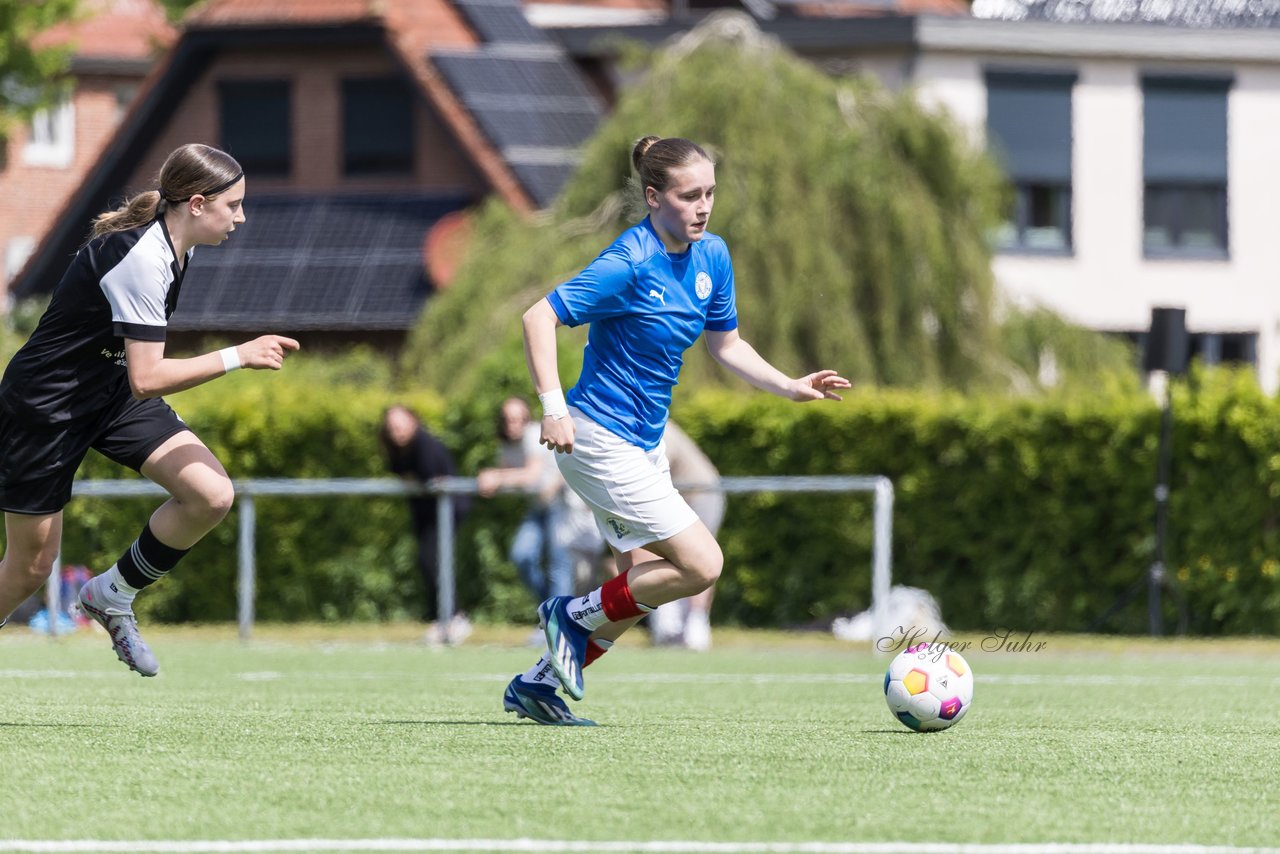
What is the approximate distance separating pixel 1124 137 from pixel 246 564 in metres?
19.6

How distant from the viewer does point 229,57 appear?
3259 cm

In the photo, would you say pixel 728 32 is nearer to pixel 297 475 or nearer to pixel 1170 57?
pixel 297 475

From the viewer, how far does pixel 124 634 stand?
809 centimetres

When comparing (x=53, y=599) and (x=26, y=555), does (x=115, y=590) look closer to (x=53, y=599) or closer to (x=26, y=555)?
(x=26, y=555)

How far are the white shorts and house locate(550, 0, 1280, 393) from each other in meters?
23.7

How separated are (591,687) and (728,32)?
14.6 meters

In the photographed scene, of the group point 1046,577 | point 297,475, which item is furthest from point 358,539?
point 1046,577

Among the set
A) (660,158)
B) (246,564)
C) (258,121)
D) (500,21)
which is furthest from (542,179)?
(660,158)

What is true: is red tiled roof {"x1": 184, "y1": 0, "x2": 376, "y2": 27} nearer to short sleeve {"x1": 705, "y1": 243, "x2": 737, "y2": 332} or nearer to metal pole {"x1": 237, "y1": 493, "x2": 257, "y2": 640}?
metal pole {"x1": 237, "y1": 493, "x2": 257, "y2": 640}

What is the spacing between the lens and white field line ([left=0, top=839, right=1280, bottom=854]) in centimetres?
495

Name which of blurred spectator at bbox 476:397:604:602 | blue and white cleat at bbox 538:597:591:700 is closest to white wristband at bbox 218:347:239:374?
blue and white cleat at bbox 538:597:591:700

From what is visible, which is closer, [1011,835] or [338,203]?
[1011,835]

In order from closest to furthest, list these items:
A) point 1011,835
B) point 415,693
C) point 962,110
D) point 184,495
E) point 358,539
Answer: point 1011,835 < point 184,495 < point 415,693 < point 358,539 < point 962,110

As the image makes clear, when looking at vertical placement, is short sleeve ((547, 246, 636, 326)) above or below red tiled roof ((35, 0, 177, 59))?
above
